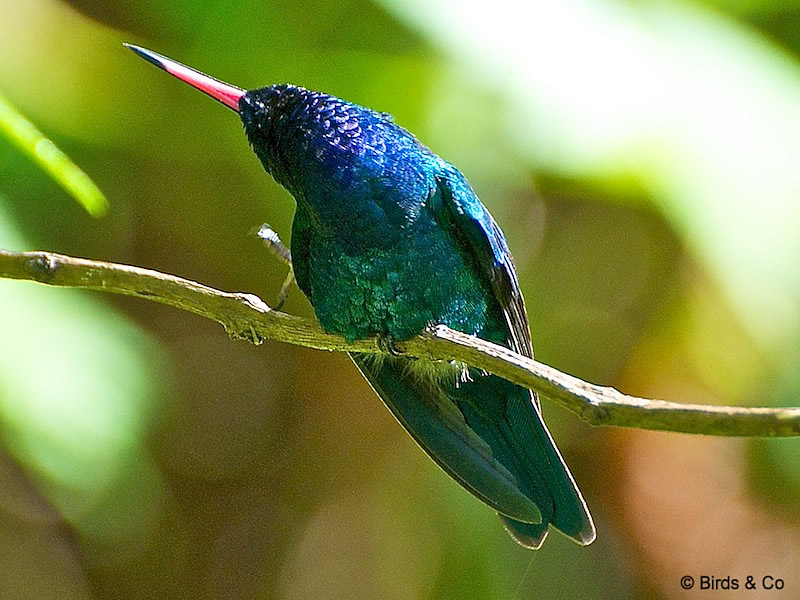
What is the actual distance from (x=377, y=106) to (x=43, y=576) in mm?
1995

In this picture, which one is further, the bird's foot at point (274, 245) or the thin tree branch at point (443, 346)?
the bird's foot at point (274, 245)

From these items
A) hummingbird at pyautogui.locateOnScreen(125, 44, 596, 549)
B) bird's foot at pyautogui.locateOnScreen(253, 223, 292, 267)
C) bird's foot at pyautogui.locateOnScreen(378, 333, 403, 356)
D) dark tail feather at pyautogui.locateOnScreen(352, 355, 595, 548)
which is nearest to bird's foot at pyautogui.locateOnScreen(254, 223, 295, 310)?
bird's foot at pyautogui.locateOnScreen(253, 223, 292, 267)

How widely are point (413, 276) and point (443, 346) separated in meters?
0.48

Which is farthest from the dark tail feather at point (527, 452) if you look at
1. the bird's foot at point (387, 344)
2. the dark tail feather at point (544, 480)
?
the bird's foot at point (387, 344)

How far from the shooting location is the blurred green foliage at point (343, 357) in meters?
2.62

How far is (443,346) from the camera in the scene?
1.63 m

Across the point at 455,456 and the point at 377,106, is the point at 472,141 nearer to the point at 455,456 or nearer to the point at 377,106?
the point at 377,106

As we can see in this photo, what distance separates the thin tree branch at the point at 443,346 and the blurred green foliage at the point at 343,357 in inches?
37.8

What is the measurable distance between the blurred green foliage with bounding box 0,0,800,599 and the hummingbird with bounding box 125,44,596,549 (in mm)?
505

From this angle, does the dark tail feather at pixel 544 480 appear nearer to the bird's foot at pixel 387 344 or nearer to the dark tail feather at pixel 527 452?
the dark tail feather at pixel 527 452

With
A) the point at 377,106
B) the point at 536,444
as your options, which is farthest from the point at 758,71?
the point at 536,444

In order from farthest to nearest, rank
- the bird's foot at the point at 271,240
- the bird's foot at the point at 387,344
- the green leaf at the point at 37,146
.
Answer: the bird's foot at the point at 387,344 < the bird's foot at the point at 271,240 < the green leaf at the point at 37,146

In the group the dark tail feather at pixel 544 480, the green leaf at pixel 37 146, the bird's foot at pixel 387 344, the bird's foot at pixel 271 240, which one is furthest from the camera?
the dark tail feather at pixel 544 480

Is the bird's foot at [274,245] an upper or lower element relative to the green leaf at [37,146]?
lower
